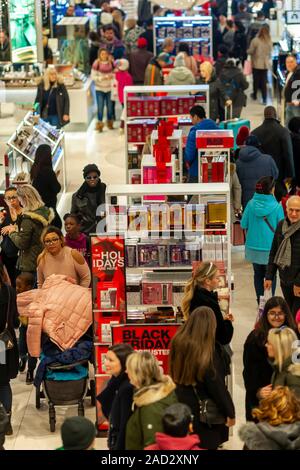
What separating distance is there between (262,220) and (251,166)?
1.92 metres

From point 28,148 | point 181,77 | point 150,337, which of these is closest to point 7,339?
point 150,337

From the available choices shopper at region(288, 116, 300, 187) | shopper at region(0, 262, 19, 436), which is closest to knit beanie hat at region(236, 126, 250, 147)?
shopper at region(288, 116, 300, 187)

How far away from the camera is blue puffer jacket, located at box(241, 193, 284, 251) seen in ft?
36.3

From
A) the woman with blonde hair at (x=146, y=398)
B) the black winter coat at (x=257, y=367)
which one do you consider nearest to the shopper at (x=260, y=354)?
the black winter coat at (x=257, y=367)

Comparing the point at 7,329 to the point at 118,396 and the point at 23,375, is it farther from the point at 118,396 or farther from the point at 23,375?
the point at 118,396

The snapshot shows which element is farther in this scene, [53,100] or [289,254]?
[53,100]

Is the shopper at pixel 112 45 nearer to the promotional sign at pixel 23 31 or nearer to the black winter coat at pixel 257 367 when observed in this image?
the promotional sign at pixel 23 31

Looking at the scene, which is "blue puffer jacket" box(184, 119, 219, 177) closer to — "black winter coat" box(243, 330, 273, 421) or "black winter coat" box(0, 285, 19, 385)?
"black winter coat" box(0, 285, 19, 385)

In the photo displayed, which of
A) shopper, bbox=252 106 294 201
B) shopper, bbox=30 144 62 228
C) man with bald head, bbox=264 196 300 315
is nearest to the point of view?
man with bald head, bbox=264 196 300 315

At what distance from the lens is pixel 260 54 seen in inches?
894

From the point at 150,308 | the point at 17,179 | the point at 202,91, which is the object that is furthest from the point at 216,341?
the point at 202,91

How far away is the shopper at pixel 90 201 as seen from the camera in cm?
1216

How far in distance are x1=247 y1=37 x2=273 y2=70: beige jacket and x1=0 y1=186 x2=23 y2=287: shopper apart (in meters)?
12.1
